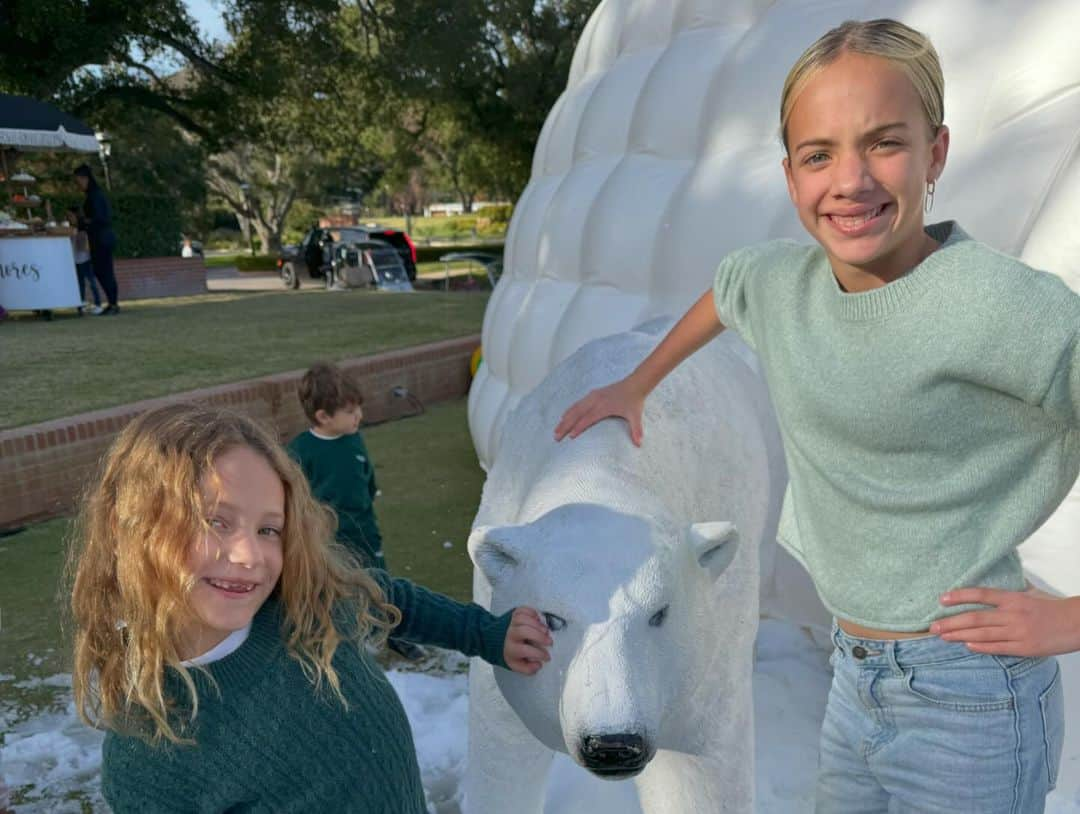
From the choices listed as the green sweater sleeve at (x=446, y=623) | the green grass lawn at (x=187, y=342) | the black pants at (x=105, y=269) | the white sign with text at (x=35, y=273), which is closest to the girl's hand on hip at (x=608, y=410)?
the green sweater sleeve at (x=446, y=623)

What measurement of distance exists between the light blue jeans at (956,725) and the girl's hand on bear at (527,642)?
50cm

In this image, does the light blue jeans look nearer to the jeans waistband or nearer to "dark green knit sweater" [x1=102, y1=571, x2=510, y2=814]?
the jeans waistband

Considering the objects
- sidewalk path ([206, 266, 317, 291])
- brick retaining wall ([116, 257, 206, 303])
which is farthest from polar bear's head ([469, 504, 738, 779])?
sidewalk path ([206, 266, 317, 291])

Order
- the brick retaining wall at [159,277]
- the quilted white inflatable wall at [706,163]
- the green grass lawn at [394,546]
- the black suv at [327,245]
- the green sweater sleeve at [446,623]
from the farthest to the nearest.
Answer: the black suv at [327,245] → the brick retaining wall at [159,277] → the green grass lawn at [394,546] → the quilted white inflatable wall at [706,163] → the green sweater sleeve at [446,623]

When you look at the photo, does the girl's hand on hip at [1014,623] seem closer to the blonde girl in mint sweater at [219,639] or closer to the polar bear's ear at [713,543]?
the polar bear's ear at [713,543]

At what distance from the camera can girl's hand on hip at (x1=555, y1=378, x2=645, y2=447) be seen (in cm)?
205

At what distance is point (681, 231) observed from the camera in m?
3.88

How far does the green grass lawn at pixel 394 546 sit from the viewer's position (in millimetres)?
3535

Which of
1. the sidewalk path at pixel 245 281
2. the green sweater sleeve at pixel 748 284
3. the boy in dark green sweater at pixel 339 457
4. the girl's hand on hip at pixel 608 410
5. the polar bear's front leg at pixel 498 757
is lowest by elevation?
the sidewalk path at pixel 245 281

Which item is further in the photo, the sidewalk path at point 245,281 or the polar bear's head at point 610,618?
the sidewalk path at point 245,281

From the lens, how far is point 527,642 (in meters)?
1.59

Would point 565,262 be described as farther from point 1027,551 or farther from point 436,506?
point 1027,551

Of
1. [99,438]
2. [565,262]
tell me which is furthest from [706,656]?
[99,438]

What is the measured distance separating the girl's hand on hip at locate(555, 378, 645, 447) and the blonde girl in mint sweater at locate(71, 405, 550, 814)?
59 centimetres
